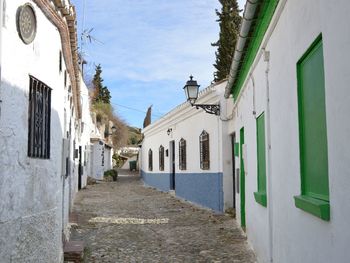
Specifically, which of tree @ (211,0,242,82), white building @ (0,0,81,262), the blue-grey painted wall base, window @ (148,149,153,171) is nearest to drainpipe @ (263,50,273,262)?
white building @ (0,0,81,262)

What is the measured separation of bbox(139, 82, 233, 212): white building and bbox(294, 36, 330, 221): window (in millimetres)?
7731

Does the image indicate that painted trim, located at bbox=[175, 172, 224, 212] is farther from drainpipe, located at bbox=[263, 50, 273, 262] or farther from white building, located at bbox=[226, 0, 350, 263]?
drainpipe, located at bbox=[263, 50, 273, 262]

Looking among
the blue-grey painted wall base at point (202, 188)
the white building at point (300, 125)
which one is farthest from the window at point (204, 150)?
the white building at point (300, 125)

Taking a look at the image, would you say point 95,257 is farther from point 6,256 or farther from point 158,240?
point 6,256

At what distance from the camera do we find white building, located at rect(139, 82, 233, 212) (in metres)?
11.4

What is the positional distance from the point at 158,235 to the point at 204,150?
463 cm

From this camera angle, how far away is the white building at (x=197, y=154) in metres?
11.4

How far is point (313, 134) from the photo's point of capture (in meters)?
3.27

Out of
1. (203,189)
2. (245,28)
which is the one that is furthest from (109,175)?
(245,28)

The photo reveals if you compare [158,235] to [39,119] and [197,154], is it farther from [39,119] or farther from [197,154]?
[197,154]

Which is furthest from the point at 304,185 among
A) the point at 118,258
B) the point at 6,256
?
the point at 118,258

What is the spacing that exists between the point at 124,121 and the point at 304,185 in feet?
140

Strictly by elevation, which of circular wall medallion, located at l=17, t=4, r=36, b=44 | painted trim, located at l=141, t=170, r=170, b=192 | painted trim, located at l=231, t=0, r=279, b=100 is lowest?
painted trim, located at l=141, t=170, r=170, b=192

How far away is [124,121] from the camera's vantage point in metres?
45.6
